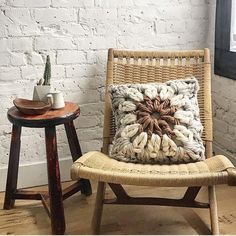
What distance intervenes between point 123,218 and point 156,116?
49cm

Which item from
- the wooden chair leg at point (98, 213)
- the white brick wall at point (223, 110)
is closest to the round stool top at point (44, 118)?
the wooden chair leg at point (98, 213)

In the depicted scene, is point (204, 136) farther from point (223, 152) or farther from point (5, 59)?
point (5, 59)

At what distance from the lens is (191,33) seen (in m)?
2.15

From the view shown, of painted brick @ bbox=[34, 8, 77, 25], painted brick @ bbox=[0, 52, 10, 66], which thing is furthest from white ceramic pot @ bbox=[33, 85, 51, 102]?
painted brick @ bbox=[34, 8, 77, 25]

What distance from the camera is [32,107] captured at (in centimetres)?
161

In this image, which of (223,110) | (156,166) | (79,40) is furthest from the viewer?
(223,110)

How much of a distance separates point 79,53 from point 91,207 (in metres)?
0.77

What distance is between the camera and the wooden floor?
5.39ft

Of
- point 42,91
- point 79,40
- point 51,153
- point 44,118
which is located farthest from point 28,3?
point 51,153

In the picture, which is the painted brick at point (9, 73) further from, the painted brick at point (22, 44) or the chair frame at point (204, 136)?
A: the chair frame at point (204, 136)

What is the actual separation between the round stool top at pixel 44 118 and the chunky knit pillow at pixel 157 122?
0.22 meters

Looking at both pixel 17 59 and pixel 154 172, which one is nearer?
pixel 154 172

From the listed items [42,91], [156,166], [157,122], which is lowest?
[156,166]

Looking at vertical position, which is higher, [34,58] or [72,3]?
[72,3]
